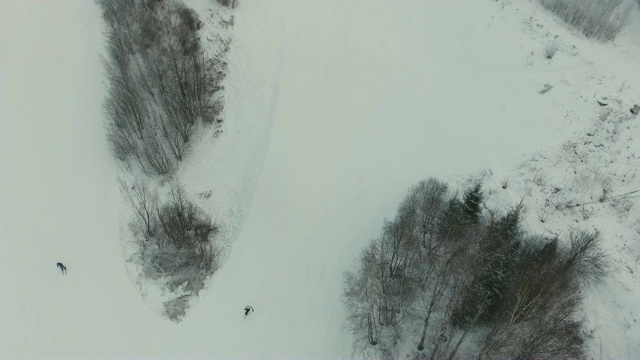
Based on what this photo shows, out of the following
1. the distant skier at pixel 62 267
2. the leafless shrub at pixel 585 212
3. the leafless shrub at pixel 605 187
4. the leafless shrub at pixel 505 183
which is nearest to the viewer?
the leafless shrub at pixel 585 212

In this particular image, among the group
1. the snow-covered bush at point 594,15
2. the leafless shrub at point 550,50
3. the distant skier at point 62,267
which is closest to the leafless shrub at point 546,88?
the leafless shrub at point 550,50

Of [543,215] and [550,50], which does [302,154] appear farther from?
[550,50]

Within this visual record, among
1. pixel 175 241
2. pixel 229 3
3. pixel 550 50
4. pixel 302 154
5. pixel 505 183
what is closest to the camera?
pixel 505 183

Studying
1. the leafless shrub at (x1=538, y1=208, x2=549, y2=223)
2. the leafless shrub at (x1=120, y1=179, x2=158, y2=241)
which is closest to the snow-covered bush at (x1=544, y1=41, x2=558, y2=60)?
the leafless shrub at (x1=538, y1=208, x2=549, y2=223)

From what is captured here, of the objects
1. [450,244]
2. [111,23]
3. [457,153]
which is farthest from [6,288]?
[457,153]

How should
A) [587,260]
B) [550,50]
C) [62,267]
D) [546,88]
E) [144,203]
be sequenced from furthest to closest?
[550,50], [546,88], [144,203], [62,267], [587,260]

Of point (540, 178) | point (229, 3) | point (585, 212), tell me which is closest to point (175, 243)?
point (229, 3)

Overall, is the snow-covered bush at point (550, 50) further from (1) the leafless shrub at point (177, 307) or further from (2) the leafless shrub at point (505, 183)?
(1) the leafless shrub at point (177, 307)
